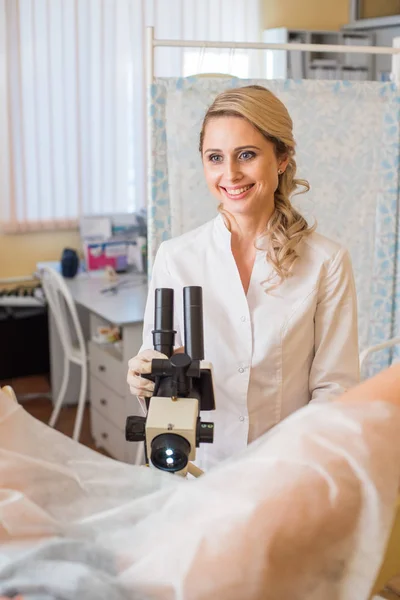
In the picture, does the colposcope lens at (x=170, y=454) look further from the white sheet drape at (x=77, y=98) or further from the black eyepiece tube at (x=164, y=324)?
the white sheet drape at (x=77, y=98)

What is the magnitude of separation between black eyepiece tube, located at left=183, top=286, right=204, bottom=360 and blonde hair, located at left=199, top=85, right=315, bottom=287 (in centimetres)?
39

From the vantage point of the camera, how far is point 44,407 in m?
3.66

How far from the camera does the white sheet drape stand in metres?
3.78

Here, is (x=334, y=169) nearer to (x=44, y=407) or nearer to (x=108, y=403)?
(x=108, y=403)

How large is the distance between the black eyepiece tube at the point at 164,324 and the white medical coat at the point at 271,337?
291 mm

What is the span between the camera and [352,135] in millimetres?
2357

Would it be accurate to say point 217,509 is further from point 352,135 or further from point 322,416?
point 352,135

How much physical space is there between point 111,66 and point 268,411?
309cm

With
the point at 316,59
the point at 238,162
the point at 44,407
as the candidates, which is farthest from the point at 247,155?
the point at 316,59

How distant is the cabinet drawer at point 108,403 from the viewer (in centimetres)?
291

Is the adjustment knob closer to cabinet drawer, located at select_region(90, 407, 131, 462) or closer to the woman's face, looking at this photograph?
the woman's face

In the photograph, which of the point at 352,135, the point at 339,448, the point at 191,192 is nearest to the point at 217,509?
the point at 339,448

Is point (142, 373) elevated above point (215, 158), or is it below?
below

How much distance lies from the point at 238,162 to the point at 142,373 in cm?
48
